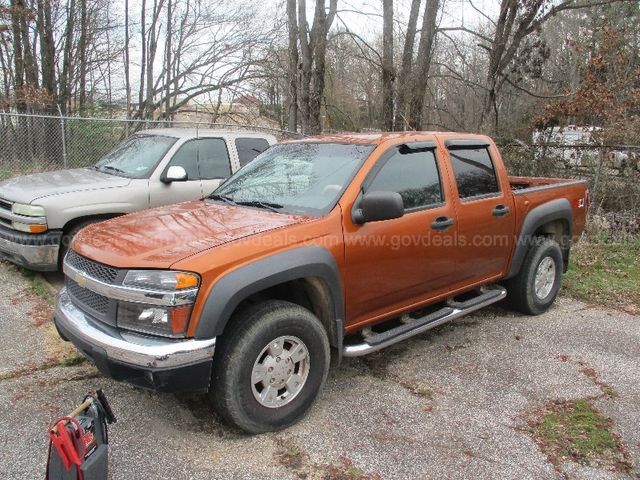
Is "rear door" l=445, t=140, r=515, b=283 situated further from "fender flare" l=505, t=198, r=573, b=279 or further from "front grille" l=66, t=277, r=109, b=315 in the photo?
"front grille" l=66, t=277, r=109, b=315

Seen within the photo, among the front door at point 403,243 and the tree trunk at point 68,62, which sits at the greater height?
the tree trunk at point 68,62

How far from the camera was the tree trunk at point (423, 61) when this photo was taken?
12.4 meters

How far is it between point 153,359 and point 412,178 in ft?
7.83

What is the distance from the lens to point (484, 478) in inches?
115

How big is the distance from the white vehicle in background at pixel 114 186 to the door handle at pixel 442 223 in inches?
129

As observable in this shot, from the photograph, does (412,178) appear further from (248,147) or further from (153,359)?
(248,147)

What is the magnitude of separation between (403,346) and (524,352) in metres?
1.04

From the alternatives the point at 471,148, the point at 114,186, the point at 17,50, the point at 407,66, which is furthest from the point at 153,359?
the point at 17,50

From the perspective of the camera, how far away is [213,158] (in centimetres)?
701

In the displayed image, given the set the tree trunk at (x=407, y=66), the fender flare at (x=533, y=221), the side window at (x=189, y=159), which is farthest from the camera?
the tree trunk at (x=407, y=66)

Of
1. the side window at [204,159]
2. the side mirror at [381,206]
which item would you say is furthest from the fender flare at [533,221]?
the side window at [204,159]

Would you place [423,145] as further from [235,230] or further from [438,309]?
[235,230]

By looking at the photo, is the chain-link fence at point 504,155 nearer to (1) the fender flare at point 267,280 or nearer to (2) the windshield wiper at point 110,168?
(2) the windshield wiper at point 110,168

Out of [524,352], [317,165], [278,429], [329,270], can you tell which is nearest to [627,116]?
[524,352]
